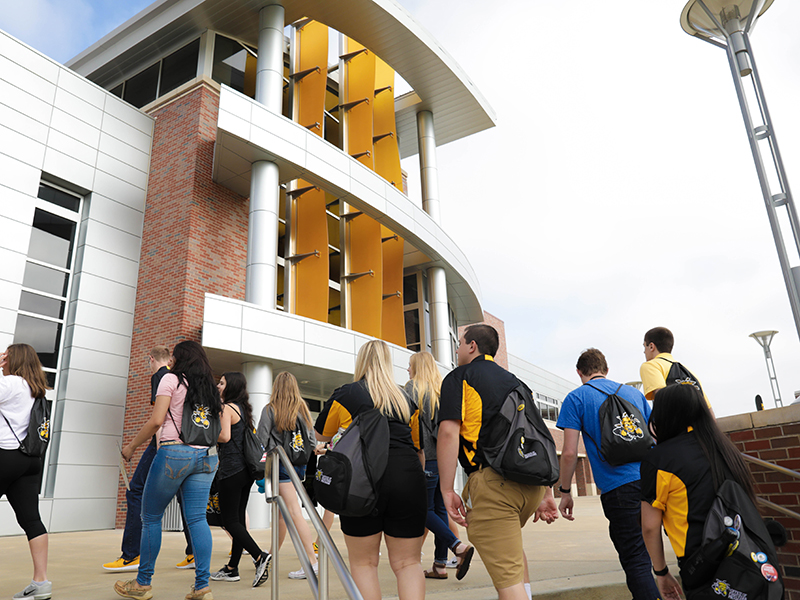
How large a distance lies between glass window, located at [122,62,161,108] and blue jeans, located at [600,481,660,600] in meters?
17.5

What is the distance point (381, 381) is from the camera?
11.6 ft

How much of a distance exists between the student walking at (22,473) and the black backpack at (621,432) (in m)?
4.24

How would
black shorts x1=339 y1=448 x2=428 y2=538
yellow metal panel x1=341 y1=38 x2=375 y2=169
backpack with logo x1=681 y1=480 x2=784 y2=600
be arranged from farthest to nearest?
yellow metal panel x1=341 y1=38 x2=375 y2=169 < black shorts x1=339 y1=448 x2=428 y2=538 < backpack with logo x1=681 y1=480 x2=784 y2=600

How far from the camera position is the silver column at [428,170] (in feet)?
68.7

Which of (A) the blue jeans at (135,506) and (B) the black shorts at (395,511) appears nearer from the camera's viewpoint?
(B) the black shorts at (395,511)

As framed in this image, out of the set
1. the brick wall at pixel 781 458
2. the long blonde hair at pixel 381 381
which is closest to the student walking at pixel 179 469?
the long blonde hair at pixel 381 381

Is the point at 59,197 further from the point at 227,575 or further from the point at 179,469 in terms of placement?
the point at 179,469

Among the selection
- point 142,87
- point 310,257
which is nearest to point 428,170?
point 310,257

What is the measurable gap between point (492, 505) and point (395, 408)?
780 millimetres

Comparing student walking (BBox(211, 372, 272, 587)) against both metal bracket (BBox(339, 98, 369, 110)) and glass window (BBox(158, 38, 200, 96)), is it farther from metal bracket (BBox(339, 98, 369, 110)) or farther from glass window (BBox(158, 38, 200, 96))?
metal bracket (BBox(339, 98, 369, 110))

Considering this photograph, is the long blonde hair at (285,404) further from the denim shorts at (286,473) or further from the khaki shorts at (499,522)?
the khaki shorts at (499,522)

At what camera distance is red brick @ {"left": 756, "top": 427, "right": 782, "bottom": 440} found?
14.9ft

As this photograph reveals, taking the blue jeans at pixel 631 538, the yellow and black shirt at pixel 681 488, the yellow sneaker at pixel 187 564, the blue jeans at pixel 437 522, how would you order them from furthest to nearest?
the yellow sneaker at pixel 187 564 < the blue jeans at pixel 437 522 < the blue jeans at pixel 631 538 < the yellow and black shirt at pixel 681 488

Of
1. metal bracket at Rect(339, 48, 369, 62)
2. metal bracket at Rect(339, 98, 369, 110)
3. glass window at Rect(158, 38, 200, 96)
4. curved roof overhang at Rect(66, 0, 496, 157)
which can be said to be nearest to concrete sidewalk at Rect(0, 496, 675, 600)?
glass window at Rect(158, 38, 200, 96)
